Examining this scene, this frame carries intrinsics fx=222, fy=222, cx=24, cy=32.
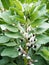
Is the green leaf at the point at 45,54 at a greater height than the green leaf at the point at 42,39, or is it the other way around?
the green leaf at the point at 42,39

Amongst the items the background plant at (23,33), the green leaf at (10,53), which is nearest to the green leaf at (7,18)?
the background plant at (23,33)

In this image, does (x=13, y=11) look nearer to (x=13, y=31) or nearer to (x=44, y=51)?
(x=13, y=31)

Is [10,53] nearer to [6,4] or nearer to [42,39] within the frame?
[42,39]

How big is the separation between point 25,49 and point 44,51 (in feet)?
0.31

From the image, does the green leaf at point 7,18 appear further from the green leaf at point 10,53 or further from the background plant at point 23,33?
the green leaf at point 10,53

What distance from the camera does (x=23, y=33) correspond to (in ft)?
3.46

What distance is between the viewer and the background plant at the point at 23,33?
1033 mm

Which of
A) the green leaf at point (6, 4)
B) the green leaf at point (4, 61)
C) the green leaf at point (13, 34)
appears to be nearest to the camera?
the green leaf at point (13, 34)

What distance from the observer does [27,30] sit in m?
1.05

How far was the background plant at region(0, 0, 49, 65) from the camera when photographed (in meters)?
1.03

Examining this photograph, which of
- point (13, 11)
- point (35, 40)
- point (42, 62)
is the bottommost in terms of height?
point (42, 62)

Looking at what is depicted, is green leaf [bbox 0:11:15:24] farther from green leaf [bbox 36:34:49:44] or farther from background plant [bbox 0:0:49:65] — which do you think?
green leaf [bbox 36:34:49:44]

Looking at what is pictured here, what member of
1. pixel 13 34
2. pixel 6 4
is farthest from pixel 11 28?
A: pixel 6 4

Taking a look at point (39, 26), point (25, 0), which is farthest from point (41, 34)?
A: point (25, 0)
